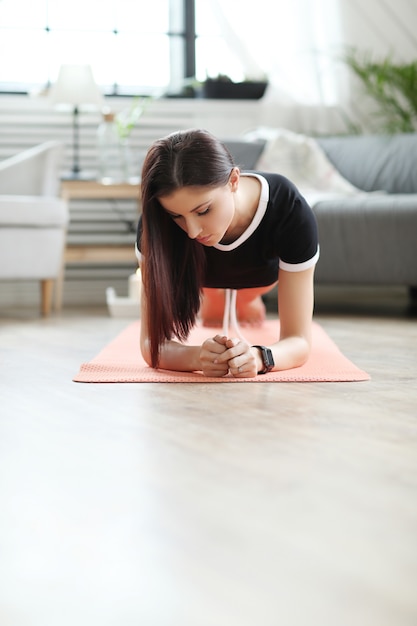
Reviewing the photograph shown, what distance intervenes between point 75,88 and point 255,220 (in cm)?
243

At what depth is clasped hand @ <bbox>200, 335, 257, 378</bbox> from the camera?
180 cm

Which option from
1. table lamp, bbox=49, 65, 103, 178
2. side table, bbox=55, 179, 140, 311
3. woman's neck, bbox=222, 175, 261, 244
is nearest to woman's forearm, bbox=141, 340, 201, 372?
woman's neck, bbox=222, 175, 261, 244

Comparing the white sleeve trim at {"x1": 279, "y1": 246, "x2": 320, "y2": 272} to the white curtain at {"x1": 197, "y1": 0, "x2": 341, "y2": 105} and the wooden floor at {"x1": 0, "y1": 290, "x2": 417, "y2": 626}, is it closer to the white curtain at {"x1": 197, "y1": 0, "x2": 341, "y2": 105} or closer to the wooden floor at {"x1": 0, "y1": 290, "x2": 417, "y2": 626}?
the wooden floor at {"x1": 0, "y1": 290, "x2": 417, "y2": 626}

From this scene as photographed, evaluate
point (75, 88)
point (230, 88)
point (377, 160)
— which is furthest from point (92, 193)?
point (377, 160)

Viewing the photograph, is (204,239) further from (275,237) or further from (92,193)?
(92,193)

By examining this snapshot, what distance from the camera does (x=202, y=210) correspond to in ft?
5.52

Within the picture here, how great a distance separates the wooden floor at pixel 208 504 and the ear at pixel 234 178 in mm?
407

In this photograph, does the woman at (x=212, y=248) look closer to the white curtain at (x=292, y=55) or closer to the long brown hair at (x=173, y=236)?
the long brown hair at (x=173, y=236)

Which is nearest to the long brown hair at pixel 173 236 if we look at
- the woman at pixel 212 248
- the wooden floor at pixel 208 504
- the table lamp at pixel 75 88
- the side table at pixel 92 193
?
the woman at pixel 212 248

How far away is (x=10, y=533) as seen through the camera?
0.94 m

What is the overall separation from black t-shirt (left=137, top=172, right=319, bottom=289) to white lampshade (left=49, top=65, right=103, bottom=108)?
2258 millimetres

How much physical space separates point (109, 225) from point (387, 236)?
1778mm

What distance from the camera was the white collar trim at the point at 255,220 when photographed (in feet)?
6.31

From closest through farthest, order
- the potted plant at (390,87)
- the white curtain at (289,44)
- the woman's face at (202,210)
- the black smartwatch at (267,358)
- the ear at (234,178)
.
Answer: the woman's face at (202,210) → the ear at (234,178) → the black smartwatch at (267,358) → the potted plant at (390,87) → the white curtain at (289,44)
